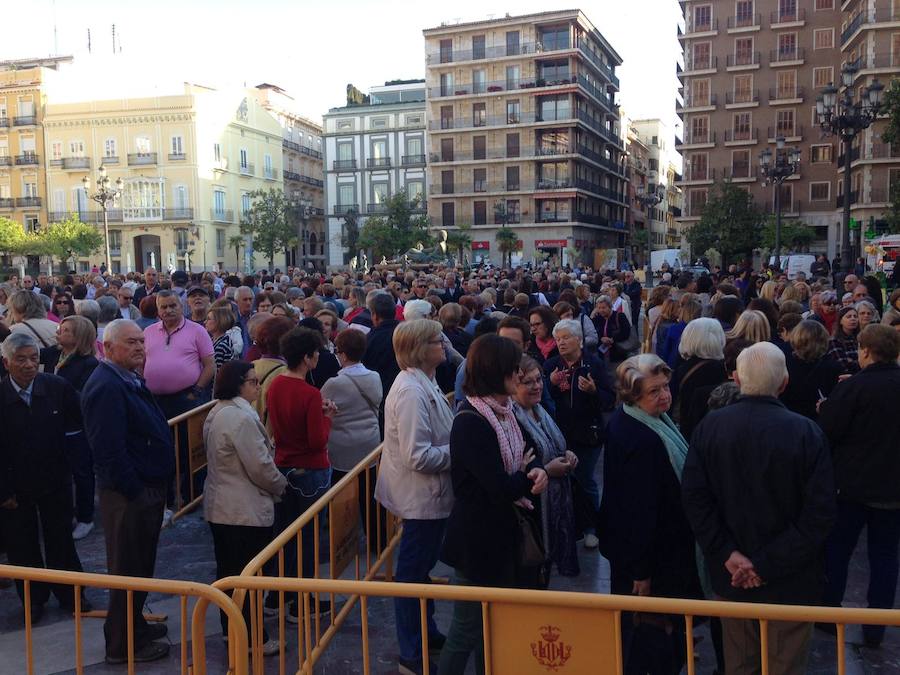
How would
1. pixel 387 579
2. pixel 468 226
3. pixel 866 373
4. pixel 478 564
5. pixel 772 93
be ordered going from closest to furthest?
pixel 478 564, pixel 866 373, pixel 387 579, pixel 772 93, pixel 468 226

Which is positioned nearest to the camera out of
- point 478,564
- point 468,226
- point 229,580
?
point 229,580

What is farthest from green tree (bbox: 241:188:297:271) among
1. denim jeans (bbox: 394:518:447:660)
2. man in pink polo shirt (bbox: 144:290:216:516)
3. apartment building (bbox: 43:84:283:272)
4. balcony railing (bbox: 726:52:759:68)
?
denim jeans (bbox: 394:518:447:660)

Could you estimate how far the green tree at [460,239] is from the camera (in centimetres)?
5519

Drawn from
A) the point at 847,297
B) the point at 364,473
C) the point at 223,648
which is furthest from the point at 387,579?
the point at 847,297

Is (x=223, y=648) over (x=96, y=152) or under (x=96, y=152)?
under

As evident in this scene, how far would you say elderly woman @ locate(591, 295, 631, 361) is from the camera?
A: 1065 centimetres

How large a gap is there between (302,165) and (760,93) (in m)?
37.2

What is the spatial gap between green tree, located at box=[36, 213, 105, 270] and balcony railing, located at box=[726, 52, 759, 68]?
4246cm

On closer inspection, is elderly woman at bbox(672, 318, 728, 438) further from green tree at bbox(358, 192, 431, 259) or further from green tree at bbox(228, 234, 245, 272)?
green tree at bbox(228, 234, 245, 272)

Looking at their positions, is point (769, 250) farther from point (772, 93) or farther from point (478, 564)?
point (478, 564)

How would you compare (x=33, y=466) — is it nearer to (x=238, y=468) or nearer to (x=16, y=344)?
(x=16, y=344)

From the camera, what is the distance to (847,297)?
977cm

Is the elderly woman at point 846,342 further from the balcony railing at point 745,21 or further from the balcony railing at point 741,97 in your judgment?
the balcony railing at point 745,21

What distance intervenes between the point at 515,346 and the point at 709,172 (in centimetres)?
5471
